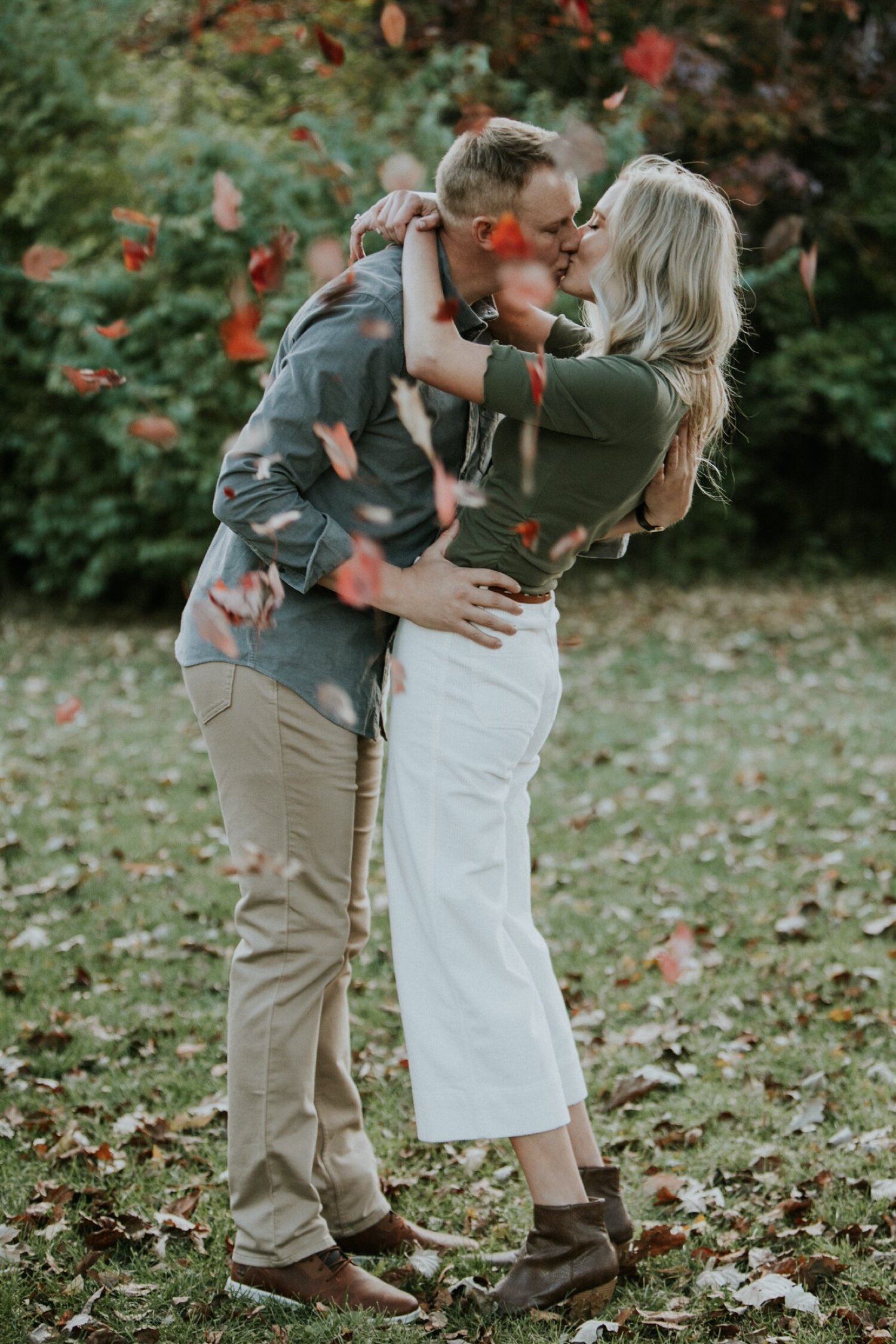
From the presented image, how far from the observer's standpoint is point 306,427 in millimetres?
2320

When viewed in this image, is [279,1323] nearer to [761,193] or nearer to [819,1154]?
[819,1154]

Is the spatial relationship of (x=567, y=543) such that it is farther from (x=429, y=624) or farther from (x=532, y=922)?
(x=532, y=922)

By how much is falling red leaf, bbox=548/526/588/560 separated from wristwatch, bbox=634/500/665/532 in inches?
13.6

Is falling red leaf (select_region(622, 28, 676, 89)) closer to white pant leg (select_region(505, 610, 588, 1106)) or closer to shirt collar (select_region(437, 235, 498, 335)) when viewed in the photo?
shirt collar (select_region(437, 235, 498, 335))

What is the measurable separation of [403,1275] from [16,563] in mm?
11389

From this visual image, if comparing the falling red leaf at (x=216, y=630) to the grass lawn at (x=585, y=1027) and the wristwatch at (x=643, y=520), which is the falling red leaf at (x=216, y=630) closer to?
the grass lawn at (x=585, y=1027)

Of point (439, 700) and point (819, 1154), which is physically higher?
point (439, 700)

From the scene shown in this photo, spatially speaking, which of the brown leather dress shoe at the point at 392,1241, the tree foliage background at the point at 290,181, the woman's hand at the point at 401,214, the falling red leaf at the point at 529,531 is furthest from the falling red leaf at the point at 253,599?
the tree foliage background at the point at 290,181

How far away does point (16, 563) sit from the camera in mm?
13062

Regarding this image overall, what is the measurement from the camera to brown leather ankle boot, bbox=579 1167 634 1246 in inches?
104

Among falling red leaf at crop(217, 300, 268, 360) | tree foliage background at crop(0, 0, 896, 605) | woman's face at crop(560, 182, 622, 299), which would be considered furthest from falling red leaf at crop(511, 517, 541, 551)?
tree foliage background at crop(0, 0, 896, 605)

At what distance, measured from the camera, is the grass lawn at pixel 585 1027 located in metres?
A: 2.66

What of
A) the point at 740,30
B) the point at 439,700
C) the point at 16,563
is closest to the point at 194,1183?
the point at 439,700

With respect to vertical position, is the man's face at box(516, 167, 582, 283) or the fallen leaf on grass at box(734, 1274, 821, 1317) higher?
the man's face at box(516, 167, 582, 283)
